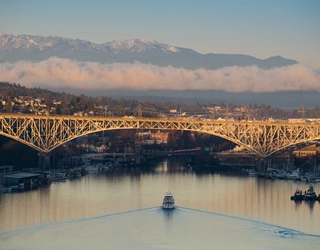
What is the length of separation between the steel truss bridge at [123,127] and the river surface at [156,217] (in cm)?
961

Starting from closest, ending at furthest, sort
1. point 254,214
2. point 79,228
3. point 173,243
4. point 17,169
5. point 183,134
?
point 173,243 → point 79,228 → point 254,214 → point 17,169 → point 183,134

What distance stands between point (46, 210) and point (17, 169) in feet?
65.3

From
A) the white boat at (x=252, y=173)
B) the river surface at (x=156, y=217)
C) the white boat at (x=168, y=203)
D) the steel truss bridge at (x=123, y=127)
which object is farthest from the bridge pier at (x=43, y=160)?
the white boat at (x=168, y=203)

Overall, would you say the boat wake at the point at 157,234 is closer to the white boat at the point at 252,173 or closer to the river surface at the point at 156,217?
the river surface at the point at 156,217

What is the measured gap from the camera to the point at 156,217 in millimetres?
53031

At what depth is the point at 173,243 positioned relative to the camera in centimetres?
4609

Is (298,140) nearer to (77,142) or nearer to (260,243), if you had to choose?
(77,142)

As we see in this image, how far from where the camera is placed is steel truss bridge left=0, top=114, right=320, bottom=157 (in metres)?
80.4

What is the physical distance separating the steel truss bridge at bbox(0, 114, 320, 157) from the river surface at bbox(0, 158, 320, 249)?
31.5 ft

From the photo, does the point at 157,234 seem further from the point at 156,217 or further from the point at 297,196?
the point at 297,196

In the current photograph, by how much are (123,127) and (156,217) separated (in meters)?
31.3

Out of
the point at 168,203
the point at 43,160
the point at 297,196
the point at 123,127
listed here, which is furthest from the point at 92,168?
the point at 168,203

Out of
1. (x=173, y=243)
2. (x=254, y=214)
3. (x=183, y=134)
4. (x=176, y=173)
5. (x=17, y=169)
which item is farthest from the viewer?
(x=183, y=134)

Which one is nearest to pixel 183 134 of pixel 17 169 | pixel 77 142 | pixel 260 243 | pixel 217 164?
pixel 77 142
